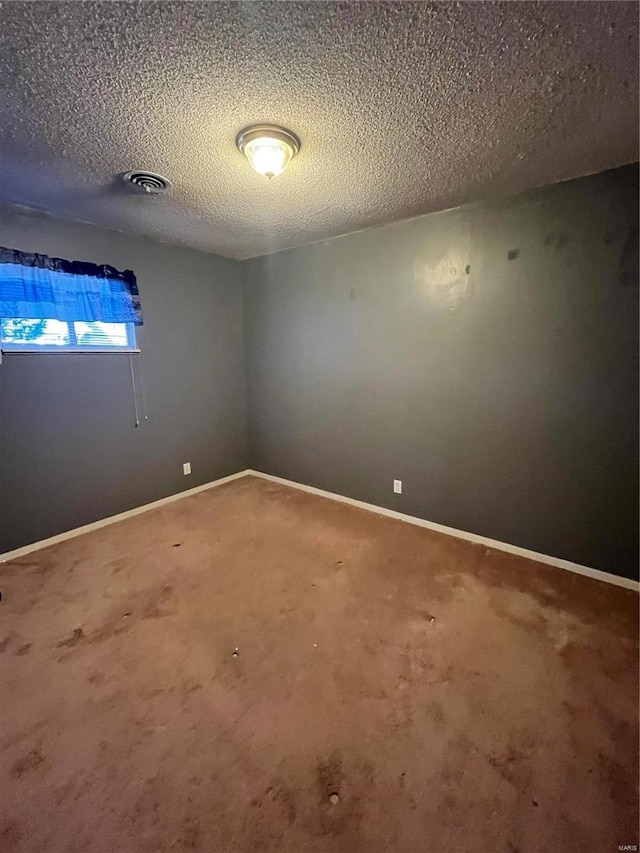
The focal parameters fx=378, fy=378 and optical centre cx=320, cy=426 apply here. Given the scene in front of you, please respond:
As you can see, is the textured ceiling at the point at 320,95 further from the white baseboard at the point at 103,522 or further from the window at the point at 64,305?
the white baseboard at the point at 103,522

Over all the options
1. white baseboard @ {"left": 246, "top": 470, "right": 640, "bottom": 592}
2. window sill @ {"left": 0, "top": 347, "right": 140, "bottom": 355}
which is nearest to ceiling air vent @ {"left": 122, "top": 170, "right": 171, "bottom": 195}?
window sill @ {"left": 0, "top": 347, "right": 140, "bottom": 355}

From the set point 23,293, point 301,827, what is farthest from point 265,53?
point 301,827

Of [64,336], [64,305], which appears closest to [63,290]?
[64,305]

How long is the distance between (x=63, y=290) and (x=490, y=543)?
3620 mm

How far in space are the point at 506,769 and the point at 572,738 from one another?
308 mm

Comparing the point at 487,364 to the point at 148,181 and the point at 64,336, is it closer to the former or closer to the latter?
the point at 148,181

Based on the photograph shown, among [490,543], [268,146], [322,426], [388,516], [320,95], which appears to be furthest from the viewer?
[322,426]

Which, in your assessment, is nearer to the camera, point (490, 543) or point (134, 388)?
point (490, 543)

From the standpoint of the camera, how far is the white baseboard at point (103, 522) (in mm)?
2704

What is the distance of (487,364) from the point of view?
103 inches

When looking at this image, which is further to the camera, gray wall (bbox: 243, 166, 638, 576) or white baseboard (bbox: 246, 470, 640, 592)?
white baseboard (bbox: 246, 470, 640, 592)

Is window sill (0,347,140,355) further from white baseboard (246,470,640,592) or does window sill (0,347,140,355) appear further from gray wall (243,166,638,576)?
white baseboard (246,470,640,592)

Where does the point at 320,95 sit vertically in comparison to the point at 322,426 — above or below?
above

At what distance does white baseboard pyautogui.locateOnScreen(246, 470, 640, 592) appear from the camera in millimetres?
2309
